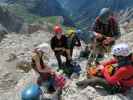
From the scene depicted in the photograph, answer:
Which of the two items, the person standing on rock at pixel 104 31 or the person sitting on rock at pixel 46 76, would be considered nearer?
the person sitting on rock at pixel 46 76

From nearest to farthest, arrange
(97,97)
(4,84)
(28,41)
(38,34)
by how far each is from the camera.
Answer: (97,97), (4,84), (28,41), (38,34)

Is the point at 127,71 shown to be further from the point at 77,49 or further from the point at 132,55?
the point at 77,49

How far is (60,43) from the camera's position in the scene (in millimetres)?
16438

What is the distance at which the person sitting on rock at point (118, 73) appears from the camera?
40.2ft

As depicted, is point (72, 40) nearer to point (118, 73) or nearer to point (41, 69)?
point (41, 69)

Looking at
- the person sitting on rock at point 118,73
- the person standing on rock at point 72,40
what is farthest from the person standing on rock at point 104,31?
the person sitting on rock at point 118,73

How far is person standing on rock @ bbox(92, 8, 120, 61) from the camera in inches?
651

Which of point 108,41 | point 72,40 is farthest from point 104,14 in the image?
point 72,40

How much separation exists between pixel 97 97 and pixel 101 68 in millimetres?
A: 961

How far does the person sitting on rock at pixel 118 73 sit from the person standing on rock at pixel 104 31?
3.21 meters

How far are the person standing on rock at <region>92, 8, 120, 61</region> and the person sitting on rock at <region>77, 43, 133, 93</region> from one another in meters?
3.21

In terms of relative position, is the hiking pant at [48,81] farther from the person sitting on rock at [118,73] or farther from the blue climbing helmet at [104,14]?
the blue climbing helmet at [104,14]

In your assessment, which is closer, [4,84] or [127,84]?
[127,84]

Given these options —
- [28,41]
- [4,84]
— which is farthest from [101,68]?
[28,41]
